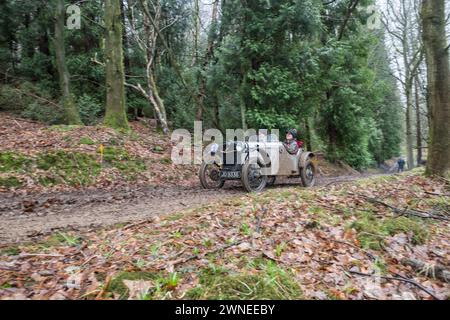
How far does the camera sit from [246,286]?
10.6 ft

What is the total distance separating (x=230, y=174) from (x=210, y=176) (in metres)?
0.92

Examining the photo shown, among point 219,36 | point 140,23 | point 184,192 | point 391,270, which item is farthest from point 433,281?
point 140,23

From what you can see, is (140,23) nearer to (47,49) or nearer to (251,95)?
(47,49)

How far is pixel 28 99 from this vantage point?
1755 cm

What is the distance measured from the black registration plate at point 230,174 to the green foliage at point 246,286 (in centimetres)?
608

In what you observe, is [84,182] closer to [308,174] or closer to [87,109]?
[308,174]

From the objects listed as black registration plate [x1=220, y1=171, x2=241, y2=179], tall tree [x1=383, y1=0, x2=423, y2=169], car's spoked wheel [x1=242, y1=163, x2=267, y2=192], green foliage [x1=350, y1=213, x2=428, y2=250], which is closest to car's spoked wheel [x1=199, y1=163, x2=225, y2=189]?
black registration plate [x1=220, y1=171, x2=241, y2=179]

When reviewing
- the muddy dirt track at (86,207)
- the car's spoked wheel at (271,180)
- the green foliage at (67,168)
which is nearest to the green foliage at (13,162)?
the green foliage at (67,168)

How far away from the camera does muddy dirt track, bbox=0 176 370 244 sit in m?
5.70

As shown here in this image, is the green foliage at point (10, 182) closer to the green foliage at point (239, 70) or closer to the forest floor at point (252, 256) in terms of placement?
the forest floor at point (252, 256)

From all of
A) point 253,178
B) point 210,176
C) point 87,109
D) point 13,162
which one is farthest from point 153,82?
point 253,178

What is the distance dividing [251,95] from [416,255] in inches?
436

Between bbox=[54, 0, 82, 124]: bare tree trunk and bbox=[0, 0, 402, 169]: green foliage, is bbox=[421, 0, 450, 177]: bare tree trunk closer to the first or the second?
bbox=[0, 0, 402, 169]: green foliage
